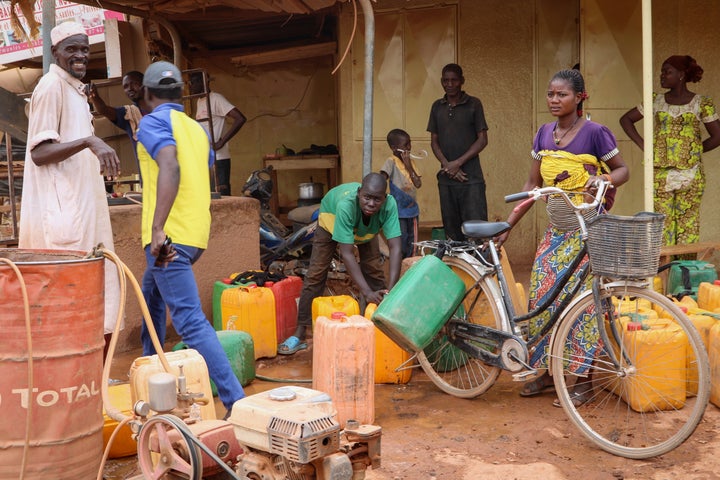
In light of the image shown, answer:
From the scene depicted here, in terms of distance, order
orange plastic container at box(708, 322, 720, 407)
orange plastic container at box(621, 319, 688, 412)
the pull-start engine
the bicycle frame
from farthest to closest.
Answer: orange plastic container at box(708, 322, 720, 407)
orange plastic container at box(621, 319, 688, 412)
the bicycle frame
the pull-start engine

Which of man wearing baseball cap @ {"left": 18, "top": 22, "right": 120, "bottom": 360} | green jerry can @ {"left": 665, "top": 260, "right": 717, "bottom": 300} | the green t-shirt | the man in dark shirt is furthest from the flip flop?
green jerry can @ {"left": 665, "top": 260, "right": 717, "bottom": 300}

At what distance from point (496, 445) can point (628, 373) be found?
2.61 ft

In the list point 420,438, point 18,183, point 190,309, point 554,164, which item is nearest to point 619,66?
point 554,164

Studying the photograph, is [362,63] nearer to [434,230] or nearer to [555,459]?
[434,230]

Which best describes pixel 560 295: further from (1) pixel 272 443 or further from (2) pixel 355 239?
(1) pixel 272 443

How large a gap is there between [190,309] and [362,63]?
5.66 meters

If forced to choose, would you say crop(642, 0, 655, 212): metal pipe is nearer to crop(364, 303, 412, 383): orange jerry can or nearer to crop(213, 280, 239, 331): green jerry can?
crop(364, 303, 412, 383): orange jerry can

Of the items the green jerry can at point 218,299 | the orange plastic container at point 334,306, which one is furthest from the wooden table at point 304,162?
the orange plastic container at point 334,306

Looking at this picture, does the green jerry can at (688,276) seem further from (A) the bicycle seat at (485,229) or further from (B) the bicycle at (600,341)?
(A) the bicycle seat at (485,229)

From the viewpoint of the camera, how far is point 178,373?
3811 millimetres

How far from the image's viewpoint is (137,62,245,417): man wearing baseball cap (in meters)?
4.14

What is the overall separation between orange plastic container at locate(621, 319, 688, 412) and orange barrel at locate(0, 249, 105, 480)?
9.28 ft

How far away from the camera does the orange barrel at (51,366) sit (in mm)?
3328

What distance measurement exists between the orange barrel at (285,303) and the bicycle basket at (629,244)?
3001 mm
